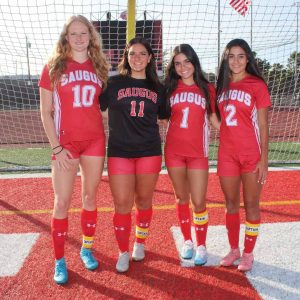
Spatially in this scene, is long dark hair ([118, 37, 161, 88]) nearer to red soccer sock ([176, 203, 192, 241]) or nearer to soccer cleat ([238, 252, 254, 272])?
red soccer sock ([176, 203, 192, 241])

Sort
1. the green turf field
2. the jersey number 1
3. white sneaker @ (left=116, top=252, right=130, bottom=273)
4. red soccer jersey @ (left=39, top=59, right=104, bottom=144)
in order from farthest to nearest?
the green turf field, white sneaker @ (left=116, top=252, right=130, bottom=273), the jersey number 1, red soccer jersey @ (left=39, top=59, right=104, bottom=144)

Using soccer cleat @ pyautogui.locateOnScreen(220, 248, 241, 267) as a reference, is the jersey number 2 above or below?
above

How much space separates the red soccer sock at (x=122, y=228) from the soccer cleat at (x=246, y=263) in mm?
943

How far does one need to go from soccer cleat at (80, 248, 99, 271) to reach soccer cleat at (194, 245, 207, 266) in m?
0.83

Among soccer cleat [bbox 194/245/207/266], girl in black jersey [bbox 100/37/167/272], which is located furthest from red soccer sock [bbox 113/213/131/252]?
soccer cleat [bbox 194/245/207/266]

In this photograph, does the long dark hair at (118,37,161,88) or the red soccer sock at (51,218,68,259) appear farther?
the long dark hair at (118,37,161,88)

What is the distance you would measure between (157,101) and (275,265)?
5.43 feet

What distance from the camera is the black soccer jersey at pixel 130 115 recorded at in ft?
9.66

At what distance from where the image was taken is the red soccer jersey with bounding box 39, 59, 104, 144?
2820 mm

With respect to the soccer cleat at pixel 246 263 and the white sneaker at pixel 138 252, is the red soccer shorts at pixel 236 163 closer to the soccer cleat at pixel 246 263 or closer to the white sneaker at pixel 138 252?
the soccer cleat at pixel 246 263

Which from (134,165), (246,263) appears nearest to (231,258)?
(246,263)

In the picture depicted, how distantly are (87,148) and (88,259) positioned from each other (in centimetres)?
94

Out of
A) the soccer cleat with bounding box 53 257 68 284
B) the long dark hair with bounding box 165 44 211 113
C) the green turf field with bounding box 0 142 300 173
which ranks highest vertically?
the long dark hair with bounding box 165 44 211 113

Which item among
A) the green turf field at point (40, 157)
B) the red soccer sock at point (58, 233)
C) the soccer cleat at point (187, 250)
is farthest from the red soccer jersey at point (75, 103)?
the green turf field at point (40, 157)
